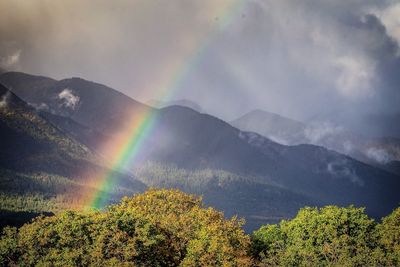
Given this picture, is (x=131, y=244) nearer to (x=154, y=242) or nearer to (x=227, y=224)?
(x=154, y=242)

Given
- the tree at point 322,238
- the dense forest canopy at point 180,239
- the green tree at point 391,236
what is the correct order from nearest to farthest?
the dense forest canopy at point 180,239
the green tree at point 391,236
the tree at point 322,238

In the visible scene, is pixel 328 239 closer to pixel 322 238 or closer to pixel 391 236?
pixel 322 238

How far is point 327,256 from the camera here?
365 feet

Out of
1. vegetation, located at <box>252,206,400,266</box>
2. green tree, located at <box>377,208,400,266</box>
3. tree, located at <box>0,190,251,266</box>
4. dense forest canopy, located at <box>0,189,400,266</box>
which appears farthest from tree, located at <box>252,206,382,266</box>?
tree, located at <box>0,190,251,266</box>

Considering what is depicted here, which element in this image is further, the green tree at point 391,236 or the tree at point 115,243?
the green tree at point 391,236

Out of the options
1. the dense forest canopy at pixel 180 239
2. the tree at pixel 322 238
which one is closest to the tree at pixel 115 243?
the dense forest canopy at pixel 180 239

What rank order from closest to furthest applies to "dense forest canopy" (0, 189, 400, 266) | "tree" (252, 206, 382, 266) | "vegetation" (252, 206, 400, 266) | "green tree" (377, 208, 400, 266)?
1. "dense forest canopy" (0, 189, 400, 266)
2. "green tree" (377, 208, 400, 266)
3. "vegetation" (252, 206, 400, 266)
4. "tree" (252, 206, 382, 266)

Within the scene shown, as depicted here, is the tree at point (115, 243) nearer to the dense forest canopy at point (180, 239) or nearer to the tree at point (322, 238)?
the dense forest canopy at point (180, 239)

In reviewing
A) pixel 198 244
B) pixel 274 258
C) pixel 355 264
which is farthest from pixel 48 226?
pixel 355 264

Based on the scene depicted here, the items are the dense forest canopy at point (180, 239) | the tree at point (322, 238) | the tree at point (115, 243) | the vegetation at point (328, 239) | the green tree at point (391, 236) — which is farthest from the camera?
the tree at point (322, 238)

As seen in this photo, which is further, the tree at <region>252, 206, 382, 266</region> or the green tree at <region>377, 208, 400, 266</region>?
the tree at <region>252, 206, 382, 266</region>

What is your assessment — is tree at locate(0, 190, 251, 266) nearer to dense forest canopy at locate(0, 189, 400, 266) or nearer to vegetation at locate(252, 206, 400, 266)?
dense forest canopy at locate(0, 189, 400, 266)

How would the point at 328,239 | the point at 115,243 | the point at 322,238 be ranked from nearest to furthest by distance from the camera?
the point at 115,243 → the point at 322,238 → the point at 328,239

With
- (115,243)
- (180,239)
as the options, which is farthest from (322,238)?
(115,243)
